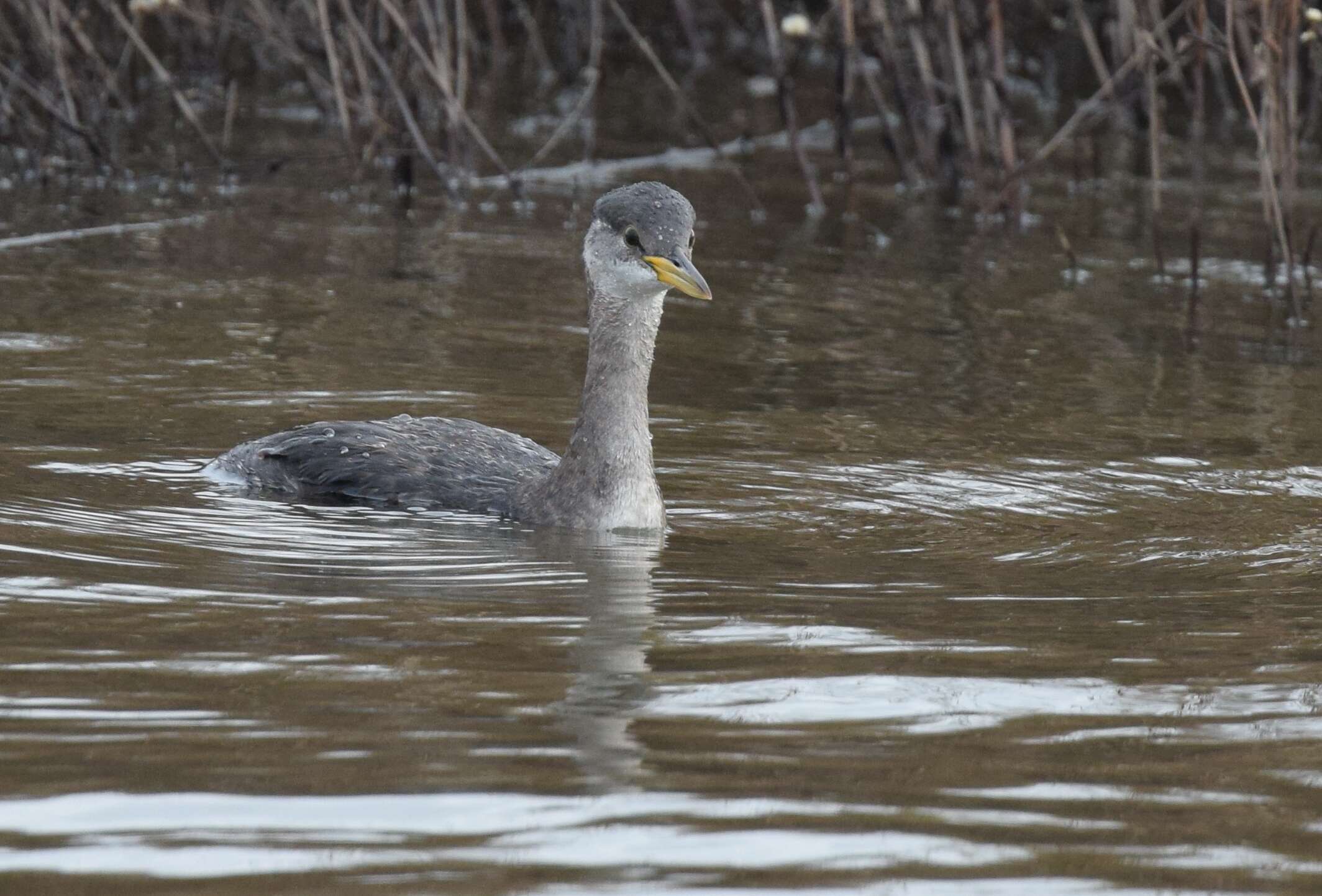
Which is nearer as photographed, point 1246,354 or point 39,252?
point 1246,354

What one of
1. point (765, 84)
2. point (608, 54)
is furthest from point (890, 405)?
point (608, 54)

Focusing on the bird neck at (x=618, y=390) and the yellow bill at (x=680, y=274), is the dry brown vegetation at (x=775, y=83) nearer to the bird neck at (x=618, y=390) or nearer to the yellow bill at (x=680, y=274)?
the bird neck at (x=618, y=390)

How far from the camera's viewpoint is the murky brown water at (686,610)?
11.8 ft

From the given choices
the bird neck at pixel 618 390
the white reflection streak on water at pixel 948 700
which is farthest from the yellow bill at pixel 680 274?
the white reflection streak on water at pixel 948 700

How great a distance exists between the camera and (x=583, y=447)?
673 cm

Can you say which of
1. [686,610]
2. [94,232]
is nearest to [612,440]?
[686,610]

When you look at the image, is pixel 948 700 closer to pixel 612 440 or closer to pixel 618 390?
pixel 612 440

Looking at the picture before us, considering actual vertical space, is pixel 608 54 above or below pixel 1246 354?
above

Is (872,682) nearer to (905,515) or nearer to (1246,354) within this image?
(905,515)

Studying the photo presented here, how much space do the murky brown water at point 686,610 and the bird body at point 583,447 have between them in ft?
0.67

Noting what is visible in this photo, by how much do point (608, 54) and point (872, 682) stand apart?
19.7 metres

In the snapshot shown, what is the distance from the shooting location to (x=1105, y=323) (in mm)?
10758

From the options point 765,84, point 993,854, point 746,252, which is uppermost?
point 765,84

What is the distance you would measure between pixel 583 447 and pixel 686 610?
1.42m
